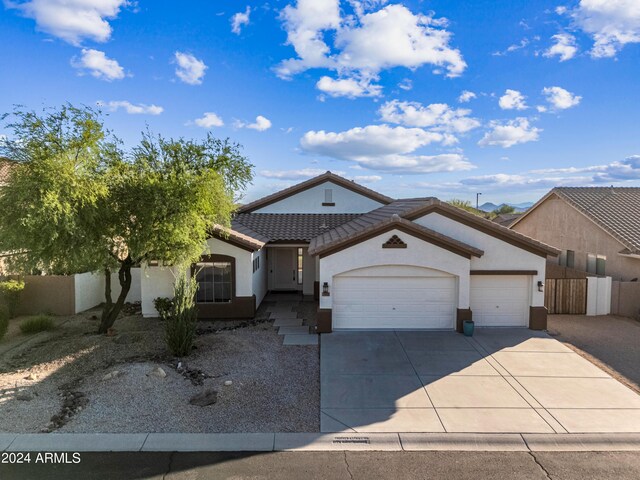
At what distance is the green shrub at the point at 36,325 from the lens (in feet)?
46.0

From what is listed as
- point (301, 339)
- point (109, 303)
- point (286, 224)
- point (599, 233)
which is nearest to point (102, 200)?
point (109, 303)

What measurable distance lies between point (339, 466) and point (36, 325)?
41.3 ft

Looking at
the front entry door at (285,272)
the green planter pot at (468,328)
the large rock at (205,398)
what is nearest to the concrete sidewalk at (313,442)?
the large rock at (205,398)

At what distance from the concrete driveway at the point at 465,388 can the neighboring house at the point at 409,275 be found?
1087 millimetres

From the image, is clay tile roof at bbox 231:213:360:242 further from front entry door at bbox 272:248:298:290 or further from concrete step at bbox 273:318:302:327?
concrete step at bbox 273:318:302:327

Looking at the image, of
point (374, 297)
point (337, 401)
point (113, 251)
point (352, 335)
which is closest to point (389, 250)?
point (374, 297)

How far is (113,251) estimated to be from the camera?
1342 cm

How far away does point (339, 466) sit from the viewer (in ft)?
22.6

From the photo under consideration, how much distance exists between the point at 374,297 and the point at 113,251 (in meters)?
9.08

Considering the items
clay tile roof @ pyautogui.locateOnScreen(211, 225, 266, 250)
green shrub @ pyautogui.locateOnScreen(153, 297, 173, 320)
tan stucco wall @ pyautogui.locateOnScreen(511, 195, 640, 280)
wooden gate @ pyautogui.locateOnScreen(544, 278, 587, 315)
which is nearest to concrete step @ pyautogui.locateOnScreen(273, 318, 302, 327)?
clay tile roof @ pyautogui.locateOnScreen(211, 225, 266, 250)

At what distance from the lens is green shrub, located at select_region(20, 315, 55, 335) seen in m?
14.0

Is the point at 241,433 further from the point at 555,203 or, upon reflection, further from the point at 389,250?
the point at 555,203

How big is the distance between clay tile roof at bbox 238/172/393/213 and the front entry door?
10.9ft

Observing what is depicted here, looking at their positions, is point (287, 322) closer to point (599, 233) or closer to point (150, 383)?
point (150, 383)
